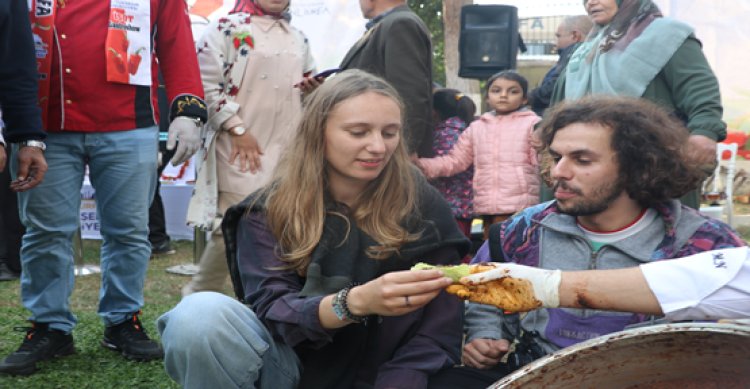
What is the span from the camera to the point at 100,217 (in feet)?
11.4

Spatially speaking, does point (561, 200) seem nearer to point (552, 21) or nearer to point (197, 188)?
point (197, 188)

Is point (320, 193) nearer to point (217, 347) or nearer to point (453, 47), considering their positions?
point (217, 347)

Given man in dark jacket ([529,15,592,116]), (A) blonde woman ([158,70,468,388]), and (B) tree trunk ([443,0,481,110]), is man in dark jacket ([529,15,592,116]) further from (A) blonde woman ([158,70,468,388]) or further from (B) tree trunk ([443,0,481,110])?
(B) tree trunk ([443,0,481,110])

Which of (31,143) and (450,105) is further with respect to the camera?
(450,105)

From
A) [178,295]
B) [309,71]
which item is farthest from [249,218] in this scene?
[178,295]

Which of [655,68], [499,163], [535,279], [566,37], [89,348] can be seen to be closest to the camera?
[535,279]

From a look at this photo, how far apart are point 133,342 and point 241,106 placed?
1.23 meters

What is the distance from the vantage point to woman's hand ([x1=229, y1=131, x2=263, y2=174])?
400cm

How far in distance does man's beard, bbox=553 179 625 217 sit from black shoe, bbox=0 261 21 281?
4.36 meters

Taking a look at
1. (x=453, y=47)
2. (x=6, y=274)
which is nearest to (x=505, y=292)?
(x=6, y=274)

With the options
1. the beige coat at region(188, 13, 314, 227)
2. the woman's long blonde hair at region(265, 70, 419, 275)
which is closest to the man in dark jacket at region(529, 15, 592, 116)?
the beige coat at region(188, 13, 314, 227)

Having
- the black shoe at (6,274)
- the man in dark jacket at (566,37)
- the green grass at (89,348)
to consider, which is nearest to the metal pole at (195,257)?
the green grass at (89,348)

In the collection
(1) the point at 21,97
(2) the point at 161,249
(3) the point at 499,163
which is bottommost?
(2) the point at 161,249

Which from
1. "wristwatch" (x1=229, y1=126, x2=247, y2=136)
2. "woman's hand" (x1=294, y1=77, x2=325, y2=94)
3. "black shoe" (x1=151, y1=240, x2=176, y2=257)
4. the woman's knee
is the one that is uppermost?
"woman's hand" (x1=294, y1=77, x2=325, y2=94)
